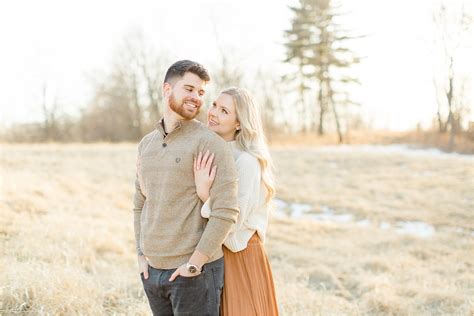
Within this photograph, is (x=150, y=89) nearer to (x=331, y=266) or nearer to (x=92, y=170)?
(x=92, y=170)

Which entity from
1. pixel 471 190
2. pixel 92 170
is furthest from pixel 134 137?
pixel 471 190

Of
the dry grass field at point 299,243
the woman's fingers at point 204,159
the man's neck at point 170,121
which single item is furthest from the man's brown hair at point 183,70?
the dry grass field at point 299,243

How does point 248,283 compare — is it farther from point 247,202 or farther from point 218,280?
point 247,202

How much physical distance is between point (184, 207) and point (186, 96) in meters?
0.56

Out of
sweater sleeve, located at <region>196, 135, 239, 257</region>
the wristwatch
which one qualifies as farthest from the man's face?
the wristwatch

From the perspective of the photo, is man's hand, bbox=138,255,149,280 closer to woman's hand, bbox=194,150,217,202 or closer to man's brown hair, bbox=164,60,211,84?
woman's hand, bbox=194,150,217,202

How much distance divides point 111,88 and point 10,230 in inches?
1184

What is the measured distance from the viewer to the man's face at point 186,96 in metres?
2.47

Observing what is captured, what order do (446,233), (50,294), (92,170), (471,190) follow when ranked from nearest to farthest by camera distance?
(50,294)
(446,233)
(471,190)
(92,170)

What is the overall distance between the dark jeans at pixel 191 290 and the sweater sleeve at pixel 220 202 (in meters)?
0.17

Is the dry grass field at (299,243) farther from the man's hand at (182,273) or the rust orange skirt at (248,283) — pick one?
the man's hand at (182,273)

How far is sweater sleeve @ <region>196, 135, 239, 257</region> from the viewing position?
92.0 inches

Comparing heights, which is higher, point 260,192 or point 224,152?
point 224,152

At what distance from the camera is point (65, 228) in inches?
270
